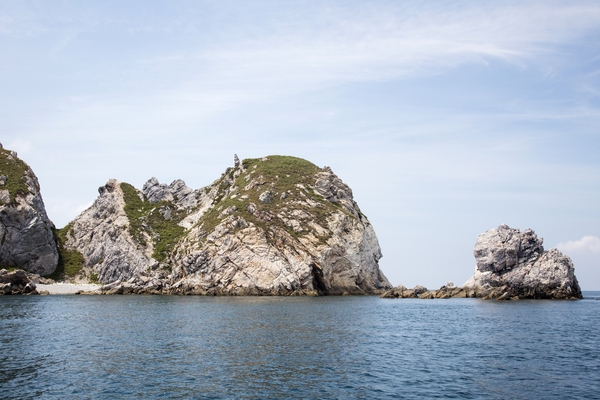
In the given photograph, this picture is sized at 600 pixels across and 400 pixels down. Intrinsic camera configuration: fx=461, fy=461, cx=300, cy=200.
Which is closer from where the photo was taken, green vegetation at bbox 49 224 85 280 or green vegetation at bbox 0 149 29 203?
green vegetation at bbox 0 149 29 203

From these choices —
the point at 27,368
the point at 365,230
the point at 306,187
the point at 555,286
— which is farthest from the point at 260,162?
the point at 27,368

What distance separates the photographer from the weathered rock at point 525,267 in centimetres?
11812

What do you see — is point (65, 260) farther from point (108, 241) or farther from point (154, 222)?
point (154, 222)

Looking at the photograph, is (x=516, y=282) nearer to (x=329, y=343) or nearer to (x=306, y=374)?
(x=329, y=343)

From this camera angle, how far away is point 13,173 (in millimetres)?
136875

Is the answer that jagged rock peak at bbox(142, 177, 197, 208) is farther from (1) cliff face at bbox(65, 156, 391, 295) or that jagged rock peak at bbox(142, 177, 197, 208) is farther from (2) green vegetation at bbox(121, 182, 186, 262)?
(2) green vegetation at bbox(121, 182, 186, 262)

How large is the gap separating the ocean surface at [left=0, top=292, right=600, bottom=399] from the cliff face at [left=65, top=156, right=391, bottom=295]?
47.6 m

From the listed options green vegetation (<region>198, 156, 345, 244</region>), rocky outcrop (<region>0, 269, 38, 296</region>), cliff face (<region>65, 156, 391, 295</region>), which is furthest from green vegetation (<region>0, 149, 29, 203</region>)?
green vegetation (<region>198, 156, 345, 244</region>)

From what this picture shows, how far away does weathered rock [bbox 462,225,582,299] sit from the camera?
118 metres

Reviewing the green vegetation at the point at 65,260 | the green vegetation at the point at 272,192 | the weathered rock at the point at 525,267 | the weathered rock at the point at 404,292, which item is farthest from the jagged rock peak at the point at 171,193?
the weathered rock at the point at 525,267

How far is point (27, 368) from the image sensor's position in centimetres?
3406

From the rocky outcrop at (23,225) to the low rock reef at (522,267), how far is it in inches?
3810

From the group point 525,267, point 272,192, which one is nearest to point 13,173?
point 272,192

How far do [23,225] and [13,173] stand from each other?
2056 centimetres
